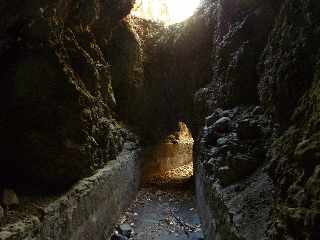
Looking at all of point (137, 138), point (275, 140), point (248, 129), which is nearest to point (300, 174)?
point (275, 140)

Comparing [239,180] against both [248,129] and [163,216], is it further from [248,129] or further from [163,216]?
[163,216]

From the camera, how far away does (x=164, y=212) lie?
330 inches

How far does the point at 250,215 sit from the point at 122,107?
24.8 ft

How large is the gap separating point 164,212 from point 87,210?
340 cm

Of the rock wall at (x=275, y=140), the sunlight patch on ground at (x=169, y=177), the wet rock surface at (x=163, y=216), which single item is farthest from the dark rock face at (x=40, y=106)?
the sunlight patch on ground at (x=169, y=177)

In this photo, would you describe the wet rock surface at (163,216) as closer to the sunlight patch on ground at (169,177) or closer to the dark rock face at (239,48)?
the sunlight patch on ground at (169,177)

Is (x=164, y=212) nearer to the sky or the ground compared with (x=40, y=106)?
nearer to the ground

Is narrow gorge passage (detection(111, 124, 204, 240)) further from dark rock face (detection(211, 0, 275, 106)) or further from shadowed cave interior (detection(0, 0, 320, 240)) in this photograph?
dark rock face (detection(211, 0, 275, 106))

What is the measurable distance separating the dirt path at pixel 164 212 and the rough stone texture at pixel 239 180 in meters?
1.70

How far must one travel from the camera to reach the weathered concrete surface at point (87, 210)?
12.7 ft

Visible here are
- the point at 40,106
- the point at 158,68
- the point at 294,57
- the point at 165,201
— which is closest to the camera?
the point at 294,57

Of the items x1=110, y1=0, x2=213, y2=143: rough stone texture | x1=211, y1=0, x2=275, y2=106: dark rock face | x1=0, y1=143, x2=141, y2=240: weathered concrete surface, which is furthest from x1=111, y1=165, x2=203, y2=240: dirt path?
x1=211, y1=0, x2=275, y2=106: dark rock face

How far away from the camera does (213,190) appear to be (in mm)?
5359

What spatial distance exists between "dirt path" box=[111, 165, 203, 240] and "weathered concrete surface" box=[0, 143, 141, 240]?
0.50 meters
